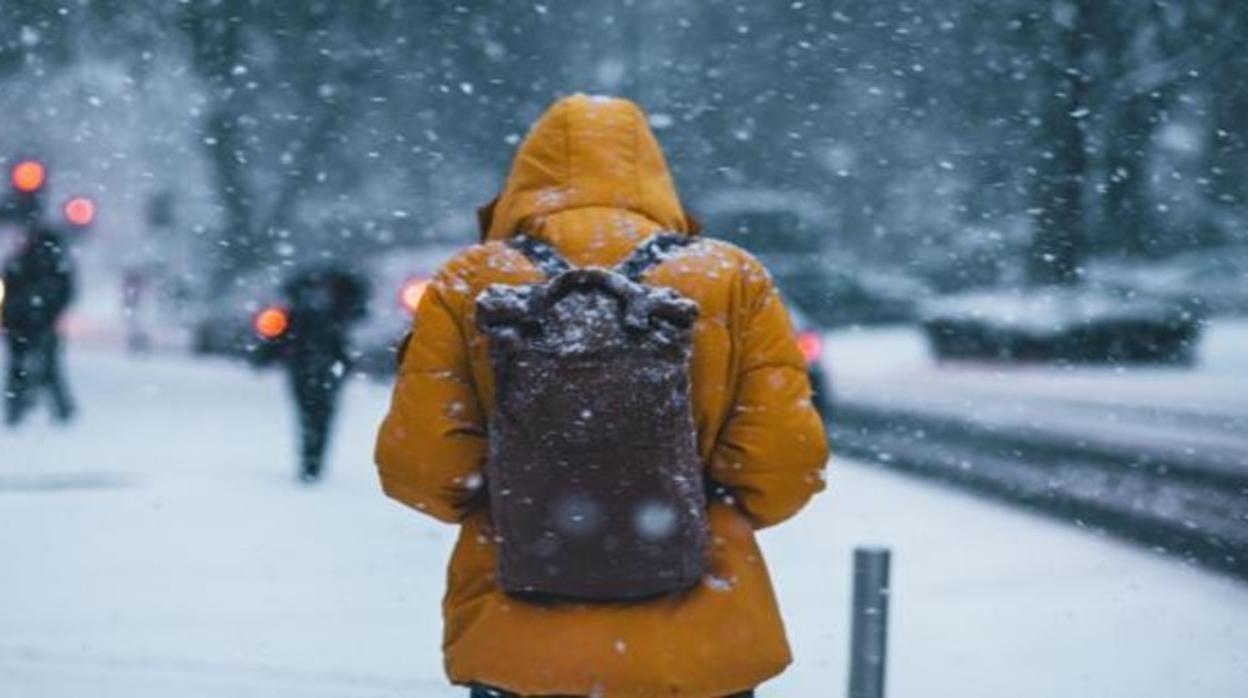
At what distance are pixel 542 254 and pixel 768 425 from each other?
0.44m

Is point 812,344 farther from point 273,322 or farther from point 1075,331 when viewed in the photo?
point 1075,331

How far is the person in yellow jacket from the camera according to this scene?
2.99m

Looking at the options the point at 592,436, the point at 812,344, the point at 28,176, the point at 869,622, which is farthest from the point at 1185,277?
the point at 592,436

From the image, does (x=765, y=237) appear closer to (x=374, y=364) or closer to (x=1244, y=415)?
(x=374, y=364)

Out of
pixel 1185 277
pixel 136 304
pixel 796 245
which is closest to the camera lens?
pixel 136 304

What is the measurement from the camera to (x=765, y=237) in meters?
33.2

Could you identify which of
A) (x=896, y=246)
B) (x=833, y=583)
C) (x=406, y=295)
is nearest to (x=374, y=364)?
(x=406, y=295)

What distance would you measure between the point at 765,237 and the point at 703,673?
30.3 metres

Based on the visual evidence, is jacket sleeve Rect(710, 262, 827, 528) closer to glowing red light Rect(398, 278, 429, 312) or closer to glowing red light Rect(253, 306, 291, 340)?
glowing red light Rect(253, 306, 291, 340)

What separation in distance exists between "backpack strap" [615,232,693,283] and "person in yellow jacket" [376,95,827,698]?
22mm

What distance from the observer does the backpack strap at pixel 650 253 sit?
299cm

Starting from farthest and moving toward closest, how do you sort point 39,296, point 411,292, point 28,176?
point 411,292 < point 39,296 < point 28,176

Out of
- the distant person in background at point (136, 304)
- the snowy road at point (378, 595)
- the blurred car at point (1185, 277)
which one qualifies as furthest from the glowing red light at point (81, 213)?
the blurred car at point (1185, 277)

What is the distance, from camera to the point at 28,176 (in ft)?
46.2
